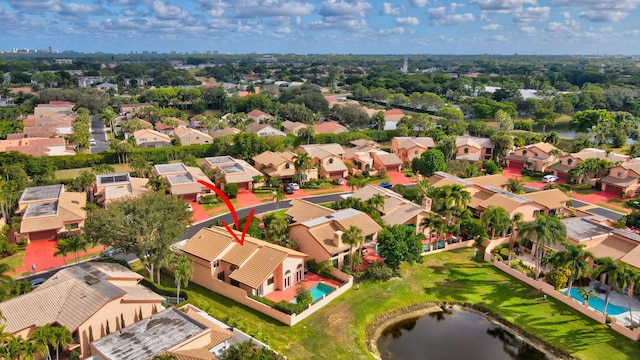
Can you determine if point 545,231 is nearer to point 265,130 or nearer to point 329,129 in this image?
point 265,130

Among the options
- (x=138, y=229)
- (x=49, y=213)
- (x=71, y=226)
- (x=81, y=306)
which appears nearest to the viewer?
(x=81, y=306)

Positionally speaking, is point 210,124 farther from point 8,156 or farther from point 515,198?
point 515,198

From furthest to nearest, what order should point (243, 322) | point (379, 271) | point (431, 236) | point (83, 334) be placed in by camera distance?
1. point (431, 236)
2. point (379, 271)
3. point (243, 322)
4. point (83, 334)

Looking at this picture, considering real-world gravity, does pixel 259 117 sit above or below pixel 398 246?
above

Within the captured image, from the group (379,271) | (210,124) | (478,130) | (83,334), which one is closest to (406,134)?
(478,130)

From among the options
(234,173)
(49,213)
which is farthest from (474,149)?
(49,213)

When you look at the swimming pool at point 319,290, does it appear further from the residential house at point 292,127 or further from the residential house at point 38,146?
the residential house at point 292,127
